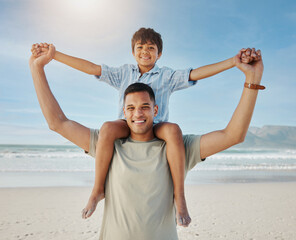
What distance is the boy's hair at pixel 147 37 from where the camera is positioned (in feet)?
9.54

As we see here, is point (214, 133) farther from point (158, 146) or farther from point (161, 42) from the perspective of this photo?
point (161, 42)

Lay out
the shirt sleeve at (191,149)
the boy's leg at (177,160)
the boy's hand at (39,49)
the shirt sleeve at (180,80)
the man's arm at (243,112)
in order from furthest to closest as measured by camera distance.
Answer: the shirt sleeve at (180,80), the boy's hand at (39,49), the shirt sleeve at (191,149), the boy's leg at (177,160), the man's arm at (243,112)

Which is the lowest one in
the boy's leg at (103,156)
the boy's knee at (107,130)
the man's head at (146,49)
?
the boy's leg at (103,156)

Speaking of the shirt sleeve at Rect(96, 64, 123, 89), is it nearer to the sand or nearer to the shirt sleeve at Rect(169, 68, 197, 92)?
the shirt sleeve at Rect(169, 68, 197, 92)

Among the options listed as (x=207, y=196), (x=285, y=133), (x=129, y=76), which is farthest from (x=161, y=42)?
(x=285, y=133)

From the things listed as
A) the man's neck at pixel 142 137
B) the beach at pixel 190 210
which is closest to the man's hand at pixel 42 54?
the man's neck at pixel 142 137

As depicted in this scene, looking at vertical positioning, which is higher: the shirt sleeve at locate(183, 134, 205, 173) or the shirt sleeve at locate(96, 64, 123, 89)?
the shirt sleeve at locate(96, 64, 123, 89)

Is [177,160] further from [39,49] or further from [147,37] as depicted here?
[39,49]

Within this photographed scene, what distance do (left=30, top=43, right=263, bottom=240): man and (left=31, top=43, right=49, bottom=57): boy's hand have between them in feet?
0.65

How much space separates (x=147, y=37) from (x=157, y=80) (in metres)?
0.50

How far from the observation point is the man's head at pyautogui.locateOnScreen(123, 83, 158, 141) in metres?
2.23

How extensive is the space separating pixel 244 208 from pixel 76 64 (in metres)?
5.06

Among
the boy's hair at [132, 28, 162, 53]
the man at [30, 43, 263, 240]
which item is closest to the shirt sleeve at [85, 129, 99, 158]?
the man at [30, 43, 263, 240]

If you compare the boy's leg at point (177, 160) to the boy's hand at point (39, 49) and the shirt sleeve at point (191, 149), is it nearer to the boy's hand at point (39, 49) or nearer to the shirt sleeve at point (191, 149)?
the shirt sleeve at point (191, 149)
